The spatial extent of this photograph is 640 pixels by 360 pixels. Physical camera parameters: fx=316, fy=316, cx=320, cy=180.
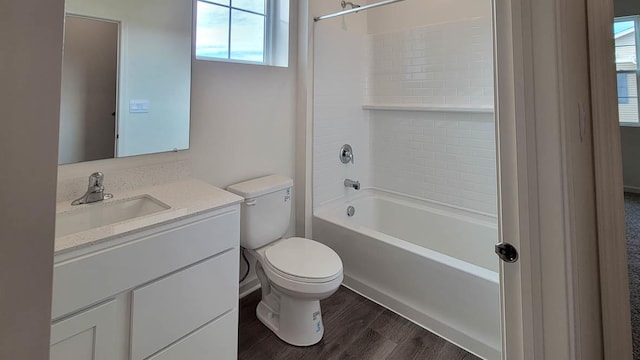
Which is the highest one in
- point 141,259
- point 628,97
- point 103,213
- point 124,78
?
point 628,97

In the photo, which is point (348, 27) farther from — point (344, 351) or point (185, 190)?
point (344, 351)

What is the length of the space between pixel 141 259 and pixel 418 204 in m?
2.20

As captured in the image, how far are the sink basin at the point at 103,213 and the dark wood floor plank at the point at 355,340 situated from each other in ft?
2.93

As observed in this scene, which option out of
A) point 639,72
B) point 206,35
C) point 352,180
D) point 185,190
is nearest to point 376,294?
point 352,180

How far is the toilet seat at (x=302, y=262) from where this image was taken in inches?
62.1

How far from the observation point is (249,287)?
217 centimetres

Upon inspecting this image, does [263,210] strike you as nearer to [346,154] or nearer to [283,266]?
[283,266]

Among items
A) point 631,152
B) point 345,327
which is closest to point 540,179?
point 345,327

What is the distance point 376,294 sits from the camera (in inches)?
82.9

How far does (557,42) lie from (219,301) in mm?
1441

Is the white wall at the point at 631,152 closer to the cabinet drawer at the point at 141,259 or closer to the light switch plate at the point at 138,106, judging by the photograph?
the cabinet drawer at the point at 141,259

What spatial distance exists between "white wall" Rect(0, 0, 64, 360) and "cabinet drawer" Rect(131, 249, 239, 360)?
88 cm

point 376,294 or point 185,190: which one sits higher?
point 185,190

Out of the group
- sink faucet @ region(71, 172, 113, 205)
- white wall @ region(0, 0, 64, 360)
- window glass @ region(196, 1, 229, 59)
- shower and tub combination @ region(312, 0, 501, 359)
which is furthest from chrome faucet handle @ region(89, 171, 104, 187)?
shower and tub combination @ region(312, 0, 501, 359)
